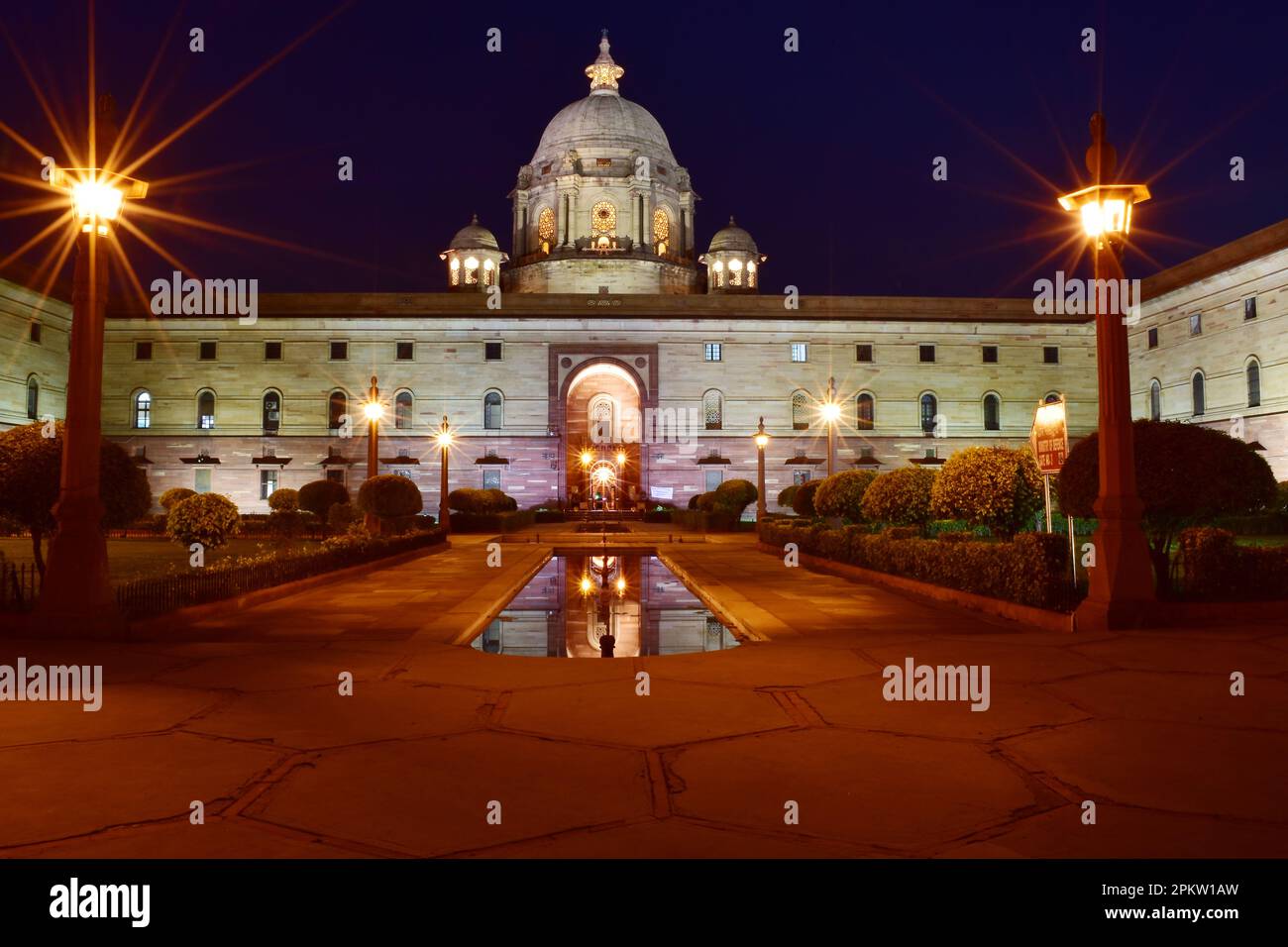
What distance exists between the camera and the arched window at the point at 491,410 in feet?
154

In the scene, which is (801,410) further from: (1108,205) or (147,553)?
(1108,205)

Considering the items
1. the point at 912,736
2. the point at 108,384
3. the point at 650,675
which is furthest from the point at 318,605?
the point at 108,384

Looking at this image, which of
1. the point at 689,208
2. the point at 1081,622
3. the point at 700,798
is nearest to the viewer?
the point at 700,798

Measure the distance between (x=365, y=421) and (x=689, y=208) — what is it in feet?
85.6

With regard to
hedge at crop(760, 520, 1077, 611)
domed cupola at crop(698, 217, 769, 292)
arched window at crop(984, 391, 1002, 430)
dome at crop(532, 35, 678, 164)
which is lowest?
hedge at crop(760, 520, 1077, 611)

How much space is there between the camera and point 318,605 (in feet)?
41.6

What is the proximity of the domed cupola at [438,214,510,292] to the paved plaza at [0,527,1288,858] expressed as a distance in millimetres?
49352

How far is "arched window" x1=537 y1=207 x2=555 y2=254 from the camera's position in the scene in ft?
188

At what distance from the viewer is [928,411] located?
→ 4847 centimetres

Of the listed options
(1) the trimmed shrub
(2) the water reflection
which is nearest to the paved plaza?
(2) the water reflection

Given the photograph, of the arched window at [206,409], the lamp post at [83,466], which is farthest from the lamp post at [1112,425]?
the arched window at [206,409]

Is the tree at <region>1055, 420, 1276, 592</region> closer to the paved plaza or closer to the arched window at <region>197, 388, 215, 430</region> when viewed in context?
the paved plaza
